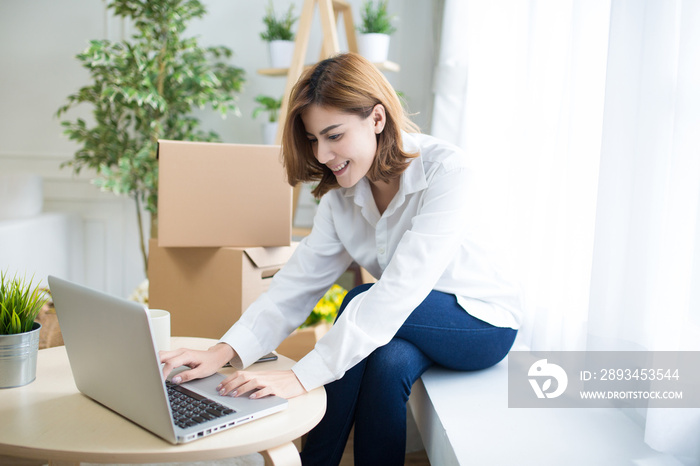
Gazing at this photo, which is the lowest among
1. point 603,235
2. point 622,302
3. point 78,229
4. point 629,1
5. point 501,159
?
point 78,229

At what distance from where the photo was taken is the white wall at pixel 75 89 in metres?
2.95

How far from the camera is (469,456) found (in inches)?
35.9

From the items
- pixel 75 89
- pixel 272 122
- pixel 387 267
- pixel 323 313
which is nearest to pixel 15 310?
pixel 387 267

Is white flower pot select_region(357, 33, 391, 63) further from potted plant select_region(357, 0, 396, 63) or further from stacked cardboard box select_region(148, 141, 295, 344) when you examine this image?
stacked cardboard box select_region(148, 141, 295, 344)

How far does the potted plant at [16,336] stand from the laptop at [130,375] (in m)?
0.09

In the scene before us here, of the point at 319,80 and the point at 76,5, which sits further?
the point at 76,5

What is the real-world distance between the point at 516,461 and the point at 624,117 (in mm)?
589

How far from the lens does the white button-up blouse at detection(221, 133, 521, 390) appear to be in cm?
103

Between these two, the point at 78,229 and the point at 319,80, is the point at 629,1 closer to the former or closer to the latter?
the point at 319,80

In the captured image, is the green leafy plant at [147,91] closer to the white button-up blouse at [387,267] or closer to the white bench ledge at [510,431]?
the white button-up blouse at [387,267]

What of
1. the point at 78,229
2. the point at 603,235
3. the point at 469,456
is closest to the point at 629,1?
the point at 603,235

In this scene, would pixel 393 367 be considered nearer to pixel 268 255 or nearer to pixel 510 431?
pixel 510 431

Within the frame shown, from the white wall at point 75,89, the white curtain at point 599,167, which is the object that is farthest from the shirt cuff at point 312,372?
the white wall at point 75,89

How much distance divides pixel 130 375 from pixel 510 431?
63 cm
